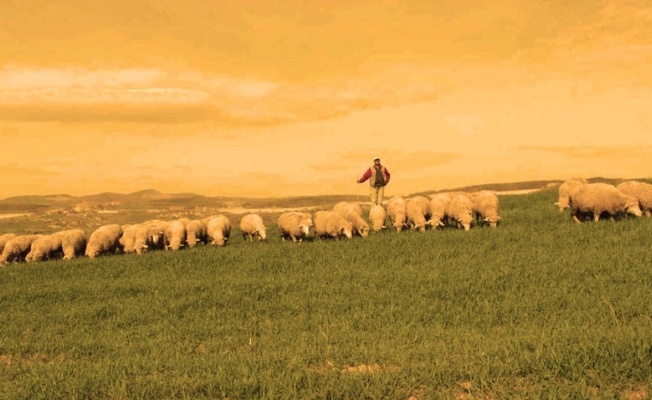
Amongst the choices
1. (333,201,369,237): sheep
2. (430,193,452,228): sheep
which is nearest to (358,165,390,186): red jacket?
(333,201,369,237): sheep

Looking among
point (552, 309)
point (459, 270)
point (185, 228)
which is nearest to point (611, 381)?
point (552, 309)

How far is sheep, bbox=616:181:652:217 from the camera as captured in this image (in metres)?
20.3

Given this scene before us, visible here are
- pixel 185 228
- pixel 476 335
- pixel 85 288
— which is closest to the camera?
pixel 476 335

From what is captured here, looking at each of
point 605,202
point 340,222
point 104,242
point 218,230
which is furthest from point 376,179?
point 104,242

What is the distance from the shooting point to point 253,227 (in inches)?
1022

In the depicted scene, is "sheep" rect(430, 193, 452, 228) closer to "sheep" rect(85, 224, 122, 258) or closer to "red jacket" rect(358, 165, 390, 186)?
"red jacket" rect(358, 165, 390, 186)

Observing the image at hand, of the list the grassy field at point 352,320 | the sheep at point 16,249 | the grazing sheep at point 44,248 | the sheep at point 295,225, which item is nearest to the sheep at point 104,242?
the grazing sheep at point 44,248

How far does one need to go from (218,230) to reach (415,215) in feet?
28.3

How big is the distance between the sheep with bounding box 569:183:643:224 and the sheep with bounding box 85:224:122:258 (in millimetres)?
19645

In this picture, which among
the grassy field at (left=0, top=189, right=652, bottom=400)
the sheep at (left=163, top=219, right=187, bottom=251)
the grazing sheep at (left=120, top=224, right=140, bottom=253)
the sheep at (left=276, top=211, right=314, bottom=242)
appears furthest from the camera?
the grazing sheep at (left=120, top=224, right=140, bottom=253)

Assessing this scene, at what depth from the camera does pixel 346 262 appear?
16.5m

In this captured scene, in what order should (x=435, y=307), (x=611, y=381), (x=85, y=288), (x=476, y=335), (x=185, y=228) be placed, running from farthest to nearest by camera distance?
(x=185, y=228) → (x=85, y=288) → (x=435, y=307) → (x=476, y=335) → (x=611, y=381)

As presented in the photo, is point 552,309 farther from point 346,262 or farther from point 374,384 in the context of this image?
point 346,262

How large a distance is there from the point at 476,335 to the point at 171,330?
5878 millimetres
